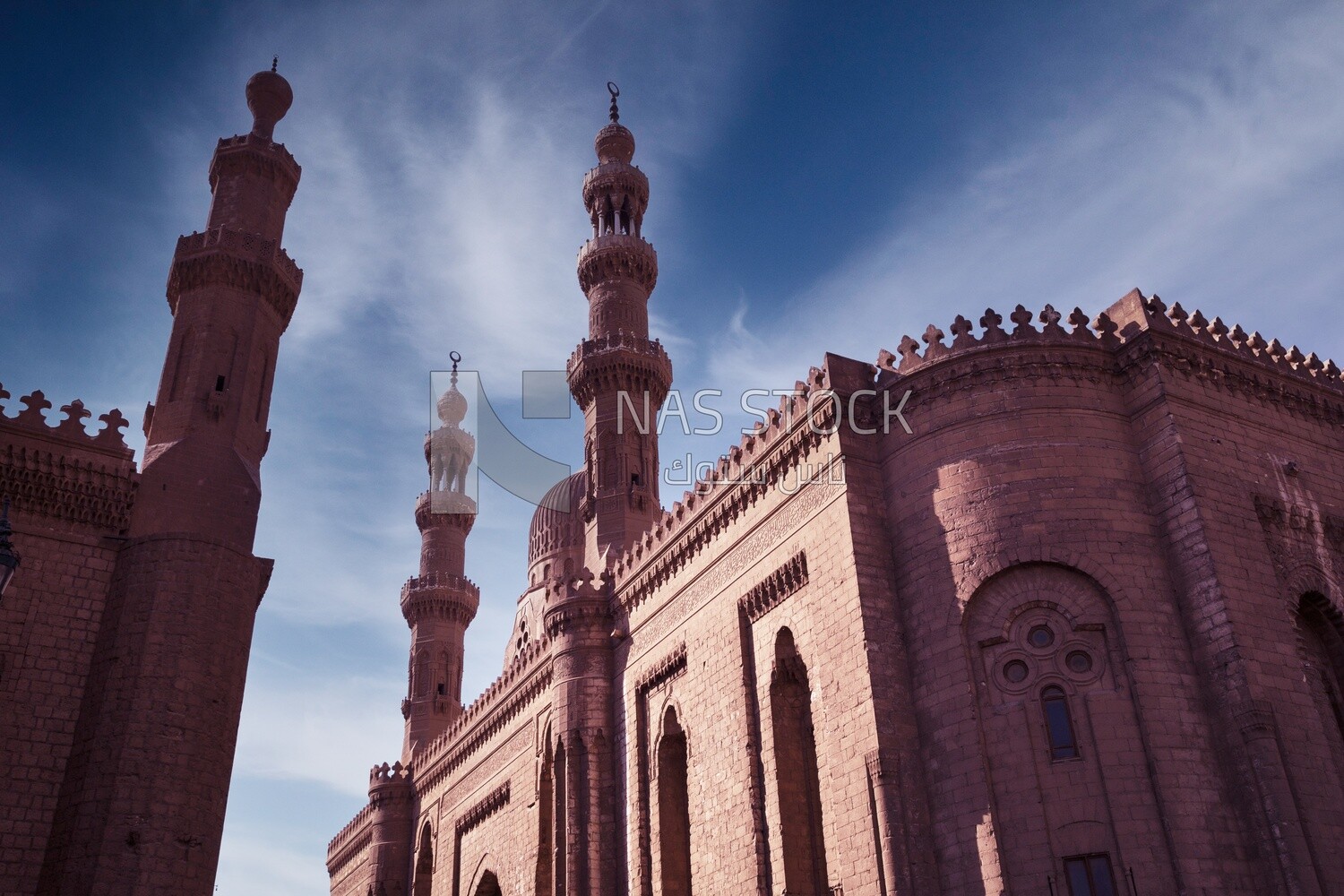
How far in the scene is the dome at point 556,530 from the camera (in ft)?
128

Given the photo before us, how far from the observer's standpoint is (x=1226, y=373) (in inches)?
653

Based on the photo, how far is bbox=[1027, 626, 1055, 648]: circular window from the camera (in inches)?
580

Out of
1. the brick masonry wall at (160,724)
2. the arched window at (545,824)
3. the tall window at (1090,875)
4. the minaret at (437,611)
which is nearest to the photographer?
the tall window at (1090,875)

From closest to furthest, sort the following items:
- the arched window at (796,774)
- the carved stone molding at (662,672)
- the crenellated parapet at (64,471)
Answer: the arched window at (796,774) < the crenellated parapet at (64,471) < the carved stone molding at (662,672)

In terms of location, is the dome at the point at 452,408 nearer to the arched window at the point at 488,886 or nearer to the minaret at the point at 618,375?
the minaret at the point at 618,375

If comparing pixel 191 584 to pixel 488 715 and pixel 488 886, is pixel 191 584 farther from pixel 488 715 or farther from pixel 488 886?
pixel 488 886

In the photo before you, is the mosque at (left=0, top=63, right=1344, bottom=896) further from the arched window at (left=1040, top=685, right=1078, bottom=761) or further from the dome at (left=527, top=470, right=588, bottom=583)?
the dome at (left=527, top=470, right=588, bottom=583)

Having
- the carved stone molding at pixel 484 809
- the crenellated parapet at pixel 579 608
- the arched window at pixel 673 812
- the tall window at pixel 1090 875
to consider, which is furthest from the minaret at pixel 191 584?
the tall window at pixel 1090 875

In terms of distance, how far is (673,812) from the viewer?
1952cm

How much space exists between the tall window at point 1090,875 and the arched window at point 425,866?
70.8 ft

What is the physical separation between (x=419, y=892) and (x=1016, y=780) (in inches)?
842

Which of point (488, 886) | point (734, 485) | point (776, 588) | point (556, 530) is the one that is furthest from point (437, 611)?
point (776, 588)

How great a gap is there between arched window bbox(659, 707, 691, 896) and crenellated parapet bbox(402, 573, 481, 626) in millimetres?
18331

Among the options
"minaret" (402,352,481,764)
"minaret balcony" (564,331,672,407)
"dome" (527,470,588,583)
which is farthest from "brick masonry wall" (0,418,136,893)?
"dome" (527,470,588,583)
